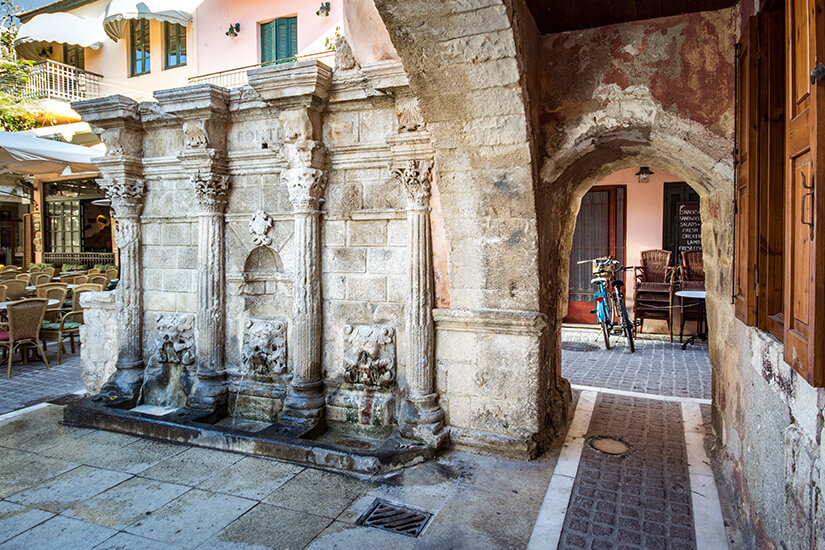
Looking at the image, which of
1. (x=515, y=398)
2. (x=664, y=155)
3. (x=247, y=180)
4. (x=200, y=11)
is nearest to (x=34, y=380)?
(x=247, y=180)

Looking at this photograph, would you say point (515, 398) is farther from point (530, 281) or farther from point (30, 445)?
point (30, 445)

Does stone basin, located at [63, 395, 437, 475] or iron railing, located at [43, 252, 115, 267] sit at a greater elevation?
iron railing, located at [43, 252, 115, 267]

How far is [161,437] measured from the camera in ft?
14.8

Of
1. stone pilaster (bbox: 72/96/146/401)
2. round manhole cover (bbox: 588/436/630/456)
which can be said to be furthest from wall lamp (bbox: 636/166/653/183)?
stone pilaster (bbox: 72/96/146/401)

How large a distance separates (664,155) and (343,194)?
2.68 metres

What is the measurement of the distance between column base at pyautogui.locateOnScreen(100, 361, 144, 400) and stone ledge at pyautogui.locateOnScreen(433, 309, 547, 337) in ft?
10.6

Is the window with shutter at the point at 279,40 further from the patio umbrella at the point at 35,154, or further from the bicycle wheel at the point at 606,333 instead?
the bicycle wheel at the point at 606,333

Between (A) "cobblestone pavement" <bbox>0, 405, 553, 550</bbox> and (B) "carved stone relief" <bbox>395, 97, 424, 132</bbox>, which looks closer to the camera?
(A) "cobblestone pavement" <bbox>0, 405, 553, 550</bbox>

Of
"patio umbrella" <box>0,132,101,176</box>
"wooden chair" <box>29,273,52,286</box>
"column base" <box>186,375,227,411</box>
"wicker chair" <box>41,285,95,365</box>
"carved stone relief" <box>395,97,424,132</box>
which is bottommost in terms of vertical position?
"column base" <box>186,375,227,411</box>

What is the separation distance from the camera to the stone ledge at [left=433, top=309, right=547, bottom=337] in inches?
159

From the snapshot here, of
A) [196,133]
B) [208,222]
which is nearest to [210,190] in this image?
[208,222]

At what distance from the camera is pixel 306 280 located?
464cm

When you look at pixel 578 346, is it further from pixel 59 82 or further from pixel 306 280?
pixel 59 82

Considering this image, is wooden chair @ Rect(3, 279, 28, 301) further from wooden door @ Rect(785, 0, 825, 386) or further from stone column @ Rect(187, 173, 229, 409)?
wooden door @ Rect(785, 0, 825, 386)
